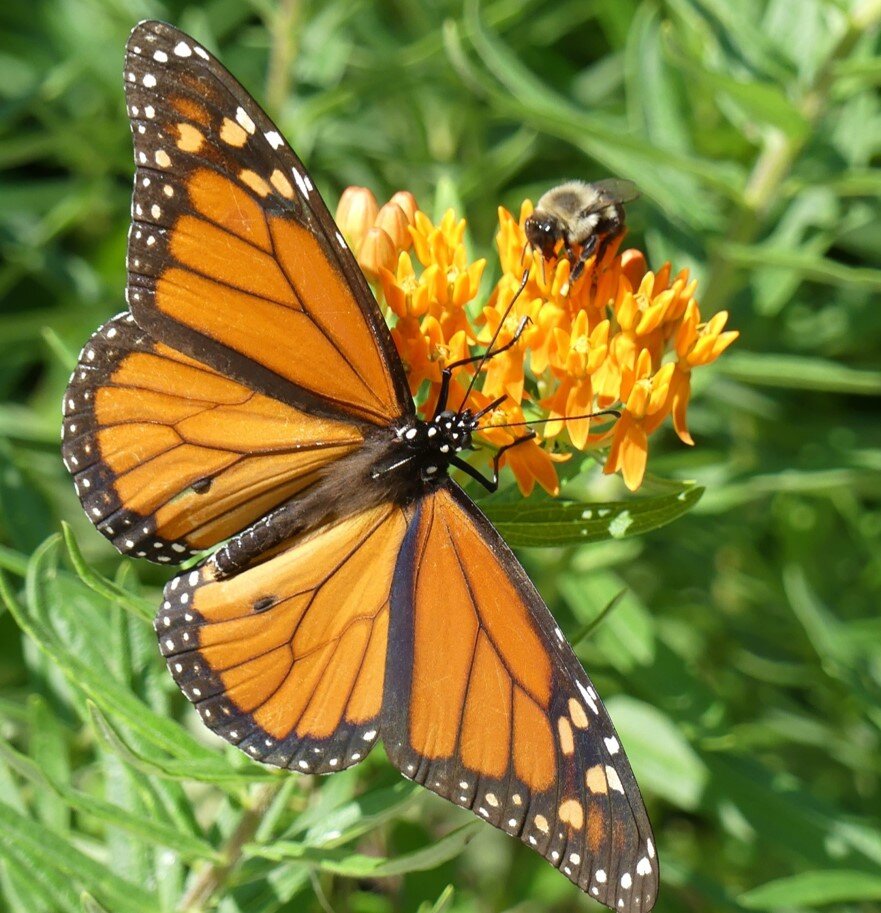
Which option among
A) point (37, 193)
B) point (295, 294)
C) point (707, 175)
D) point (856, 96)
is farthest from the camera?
point (37, 193)

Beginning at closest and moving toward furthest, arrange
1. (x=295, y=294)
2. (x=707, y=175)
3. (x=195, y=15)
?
(x=295, y=294)
(x=707, y=175)
(x=195, y=15)

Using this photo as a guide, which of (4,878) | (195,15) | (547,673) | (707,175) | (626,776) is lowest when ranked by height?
(4,878)

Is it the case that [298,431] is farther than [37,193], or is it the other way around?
[37,193]

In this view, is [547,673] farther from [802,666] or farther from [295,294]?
[802,666]

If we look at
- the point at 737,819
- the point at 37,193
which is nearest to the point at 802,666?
the point at 737,819

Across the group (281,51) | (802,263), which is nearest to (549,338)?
(802,263)

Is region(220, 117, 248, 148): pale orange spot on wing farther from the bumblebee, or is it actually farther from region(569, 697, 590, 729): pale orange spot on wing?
region(569, 697, 590, 729): pale orange spot on wing

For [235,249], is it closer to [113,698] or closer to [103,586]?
[103,586]

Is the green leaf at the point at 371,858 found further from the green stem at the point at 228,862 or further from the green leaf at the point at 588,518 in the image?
the green leaf at the point at 588,518
